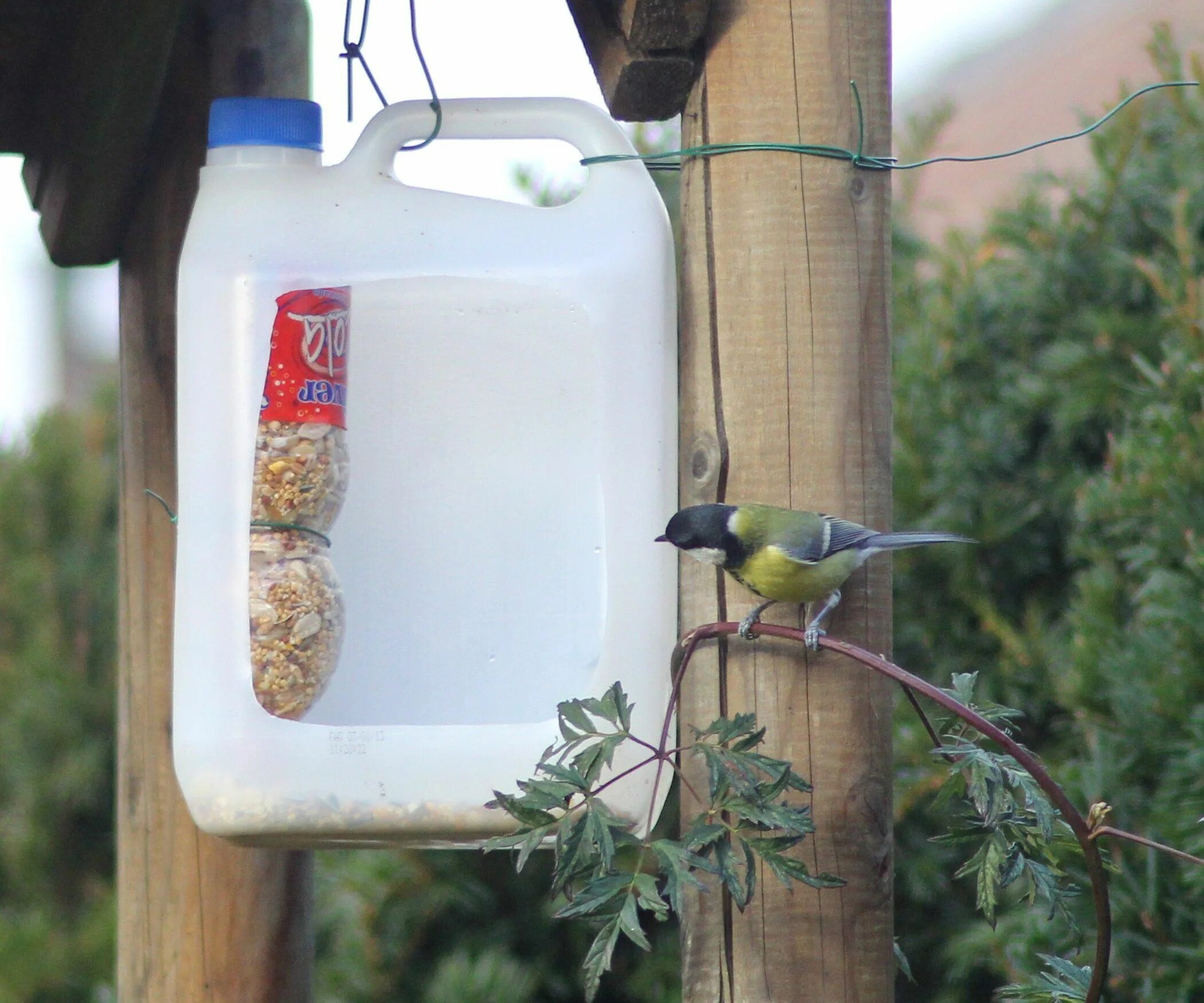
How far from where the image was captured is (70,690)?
4.00 m

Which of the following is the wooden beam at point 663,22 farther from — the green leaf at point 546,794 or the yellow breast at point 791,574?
the green leaf at point 546,794

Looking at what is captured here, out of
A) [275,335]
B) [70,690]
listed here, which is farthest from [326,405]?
[70,690]

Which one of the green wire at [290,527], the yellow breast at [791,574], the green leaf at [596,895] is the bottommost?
the green leaf at [596,895]

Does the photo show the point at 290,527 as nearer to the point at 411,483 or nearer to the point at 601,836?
the point at 411,483

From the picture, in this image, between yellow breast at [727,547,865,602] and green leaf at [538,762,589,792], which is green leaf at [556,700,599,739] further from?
yellow breast at [727,547,865,602]

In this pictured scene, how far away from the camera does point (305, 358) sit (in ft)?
4.93

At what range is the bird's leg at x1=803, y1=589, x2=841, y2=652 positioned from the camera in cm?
134

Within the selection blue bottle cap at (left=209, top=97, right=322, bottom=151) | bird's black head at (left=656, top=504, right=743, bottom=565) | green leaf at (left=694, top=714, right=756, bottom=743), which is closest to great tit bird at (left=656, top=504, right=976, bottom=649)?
bird's black head at (left=656, top=504, right=743, bottom=565)

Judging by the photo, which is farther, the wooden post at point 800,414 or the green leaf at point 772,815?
the wooden post at point 800,414

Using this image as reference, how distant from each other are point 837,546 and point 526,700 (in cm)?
44

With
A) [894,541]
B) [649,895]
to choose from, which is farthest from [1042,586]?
[649,895]

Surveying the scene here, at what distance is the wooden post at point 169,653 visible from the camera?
1.97m

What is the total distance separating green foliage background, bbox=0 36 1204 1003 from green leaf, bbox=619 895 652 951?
48.4 inches

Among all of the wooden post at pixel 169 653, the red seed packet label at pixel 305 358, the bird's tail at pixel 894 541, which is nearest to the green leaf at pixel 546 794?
the bird's tail at pixel 894 541
